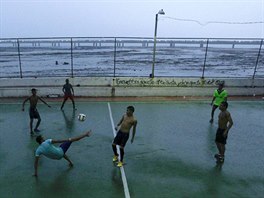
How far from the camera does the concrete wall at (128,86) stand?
17047mm

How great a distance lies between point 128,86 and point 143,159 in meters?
9.46

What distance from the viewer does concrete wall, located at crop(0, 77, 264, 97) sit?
671 inches

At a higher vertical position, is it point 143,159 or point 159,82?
point 159,82

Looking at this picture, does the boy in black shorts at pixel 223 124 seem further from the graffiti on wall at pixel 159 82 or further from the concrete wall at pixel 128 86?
the graffiti on wall at pixel 159 82

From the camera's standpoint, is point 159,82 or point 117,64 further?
point 117,64

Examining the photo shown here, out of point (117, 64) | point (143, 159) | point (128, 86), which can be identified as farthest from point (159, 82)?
point (117, 64)

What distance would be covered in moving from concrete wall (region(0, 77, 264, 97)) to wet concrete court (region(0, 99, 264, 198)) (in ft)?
9.63

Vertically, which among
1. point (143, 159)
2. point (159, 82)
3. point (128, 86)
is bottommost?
point (143, 159)

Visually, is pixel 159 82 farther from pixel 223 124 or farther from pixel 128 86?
pixel 223 124

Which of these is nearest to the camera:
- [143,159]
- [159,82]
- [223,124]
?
[223,124]

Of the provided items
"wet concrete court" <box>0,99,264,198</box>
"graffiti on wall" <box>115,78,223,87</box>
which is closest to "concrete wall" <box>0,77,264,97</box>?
"graffiti on wall" <box>115,78,223,87</box>

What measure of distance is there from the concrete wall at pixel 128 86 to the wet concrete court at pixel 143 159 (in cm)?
294

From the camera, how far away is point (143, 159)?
29.7 ft

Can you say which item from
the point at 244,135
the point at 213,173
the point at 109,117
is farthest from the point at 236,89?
the point at 213,173
